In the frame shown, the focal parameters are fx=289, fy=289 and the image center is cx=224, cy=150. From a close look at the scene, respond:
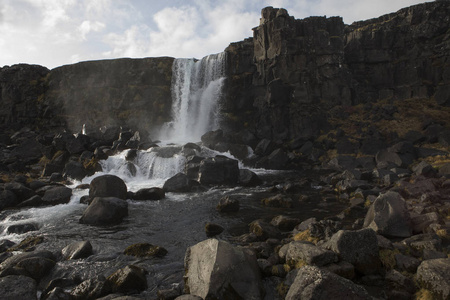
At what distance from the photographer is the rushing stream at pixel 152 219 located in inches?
483

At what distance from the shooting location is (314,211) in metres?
19.3

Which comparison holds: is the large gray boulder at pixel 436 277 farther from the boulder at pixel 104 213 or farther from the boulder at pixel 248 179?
the boulder at pixel 248 179

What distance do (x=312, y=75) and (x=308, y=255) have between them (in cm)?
4234

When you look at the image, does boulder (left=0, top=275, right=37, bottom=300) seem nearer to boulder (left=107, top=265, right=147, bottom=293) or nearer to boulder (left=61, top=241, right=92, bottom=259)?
boulder (left=107, top=265, right=147, bottom=293)

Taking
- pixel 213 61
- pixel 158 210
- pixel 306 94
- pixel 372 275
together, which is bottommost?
pixel 158 210

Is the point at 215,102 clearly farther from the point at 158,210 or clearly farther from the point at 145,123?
the point at 158,210

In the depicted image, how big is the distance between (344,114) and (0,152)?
50351 mm

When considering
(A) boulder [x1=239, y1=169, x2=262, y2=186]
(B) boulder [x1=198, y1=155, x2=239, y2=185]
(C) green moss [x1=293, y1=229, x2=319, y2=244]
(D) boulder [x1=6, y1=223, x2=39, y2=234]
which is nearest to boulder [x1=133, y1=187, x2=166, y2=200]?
(B) boulder [x1=198, y1=155, x2=239, y2=185]

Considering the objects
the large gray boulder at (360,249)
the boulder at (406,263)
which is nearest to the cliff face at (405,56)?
the boulder at (406,263)

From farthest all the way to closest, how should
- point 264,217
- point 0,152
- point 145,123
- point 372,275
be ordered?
point 145,123
point 0,152
point 264,217
point 372,275

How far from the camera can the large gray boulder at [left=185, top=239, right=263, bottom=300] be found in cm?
834

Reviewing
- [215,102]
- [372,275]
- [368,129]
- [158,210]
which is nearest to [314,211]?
[372,275]

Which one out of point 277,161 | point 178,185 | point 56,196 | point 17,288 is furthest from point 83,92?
point 17,288

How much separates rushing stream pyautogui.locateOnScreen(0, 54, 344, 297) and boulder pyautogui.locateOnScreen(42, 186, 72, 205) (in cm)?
65
